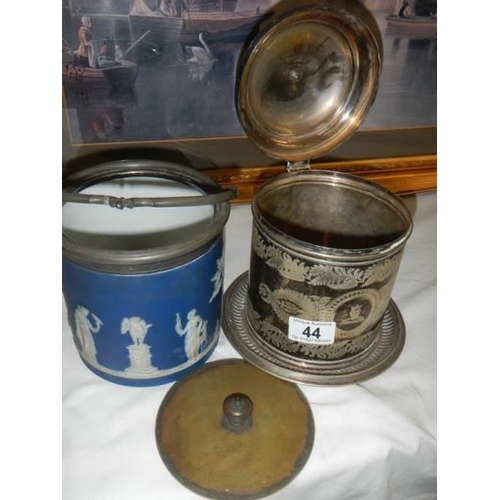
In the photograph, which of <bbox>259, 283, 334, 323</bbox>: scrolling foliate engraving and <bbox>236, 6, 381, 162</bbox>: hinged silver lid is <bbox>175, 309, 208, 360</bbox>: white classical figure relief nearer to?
<bbox>259, 283, 334, 323</bbox>: scrolling foliate engraving

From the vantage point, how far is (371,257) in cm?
70

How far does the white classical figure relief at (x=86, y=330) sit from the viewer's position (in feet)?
2.38

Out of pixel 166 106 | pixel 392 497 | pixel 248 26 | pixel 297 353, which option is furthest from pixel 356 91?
pixel 392 497

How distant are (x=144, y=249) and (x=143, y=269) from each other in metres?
0.08

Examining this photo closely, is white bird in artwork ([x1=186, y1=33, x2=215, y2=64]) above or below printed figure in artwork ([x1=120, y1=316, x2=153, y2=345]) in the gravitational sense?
above

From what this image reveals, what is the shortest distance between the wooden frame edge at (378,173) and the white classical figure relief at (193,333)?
0.46 meters

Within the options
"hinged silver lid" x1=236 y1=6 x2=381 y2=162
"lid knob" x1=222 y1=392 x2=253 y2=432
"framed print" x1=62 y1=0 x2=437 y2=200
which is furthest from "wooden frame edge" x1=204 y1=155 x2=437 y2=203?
"lid knob" x1=222 y1=392 x2=253 y2=432

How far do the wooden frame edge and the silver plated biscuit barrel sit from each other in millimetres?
200

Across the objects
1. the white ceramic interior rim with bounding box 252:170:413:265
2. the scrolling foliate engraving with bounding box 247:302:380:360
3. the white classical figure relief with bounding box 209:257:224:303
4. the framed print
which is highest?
the framed print

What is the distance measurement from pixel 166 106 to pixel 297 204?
1.22ft

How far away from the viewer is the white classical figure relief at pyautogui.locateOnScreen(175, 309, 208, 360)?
0.76 meters

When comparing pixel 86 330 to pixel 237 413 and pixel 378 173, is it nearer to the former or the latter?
pixel 237 413

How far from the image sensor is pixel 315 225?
996mm

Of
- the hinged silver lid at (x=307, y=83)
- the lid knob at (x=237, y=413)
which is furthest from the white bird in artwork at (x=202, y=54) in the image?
the lid knob at (x=237, y=413)
